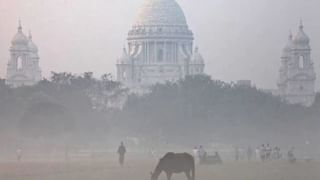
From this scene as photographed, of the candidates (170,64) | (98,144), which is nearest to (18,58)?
(170,64)

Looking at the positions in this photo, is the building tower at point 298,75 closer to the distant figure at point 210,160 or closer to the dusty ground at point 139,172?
the distant figure at point 210,160

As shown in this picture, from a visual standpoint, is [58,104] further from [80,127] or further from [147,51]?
[147,51]

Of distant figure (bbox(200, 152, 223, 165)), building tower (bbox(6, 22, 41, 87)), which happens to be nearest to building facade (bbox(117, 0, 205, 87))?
building tower (bbox(6, 22, 41, 87))

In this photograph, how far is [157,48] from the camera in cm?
8169

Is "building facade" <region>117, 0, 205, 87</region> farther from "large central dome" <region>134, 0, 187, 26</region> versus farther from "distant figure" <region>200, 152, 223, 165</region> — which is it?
"distant figure" <region>200, 152, 223, 165</region>

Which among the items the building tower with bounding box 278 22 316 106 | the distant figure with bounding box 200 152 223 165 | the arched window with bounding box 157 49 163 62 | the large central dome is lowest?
the distant figure with bounding box 200 152 223 165

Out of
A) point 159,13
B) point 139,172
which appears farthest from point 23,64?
point 139,172

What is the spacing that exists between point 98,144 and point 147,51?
47.4 m

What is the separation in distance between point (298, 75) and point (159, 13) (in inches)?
901

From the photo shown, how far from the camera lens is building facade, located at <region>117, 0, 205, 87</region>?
77438 millimetres

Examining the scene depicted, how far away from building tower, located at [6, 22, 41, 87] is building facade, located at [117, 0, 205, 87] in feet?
41.1

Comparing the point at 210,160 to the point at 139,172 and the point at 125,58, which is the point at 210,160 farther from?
the point at 125,58


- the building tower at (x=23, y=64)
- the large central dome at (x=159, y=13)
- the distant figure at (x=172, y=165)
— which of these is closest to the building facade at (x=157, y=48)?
the large central dome at (x=159, y=13)

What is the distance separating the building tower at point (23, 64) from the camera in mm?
51938
